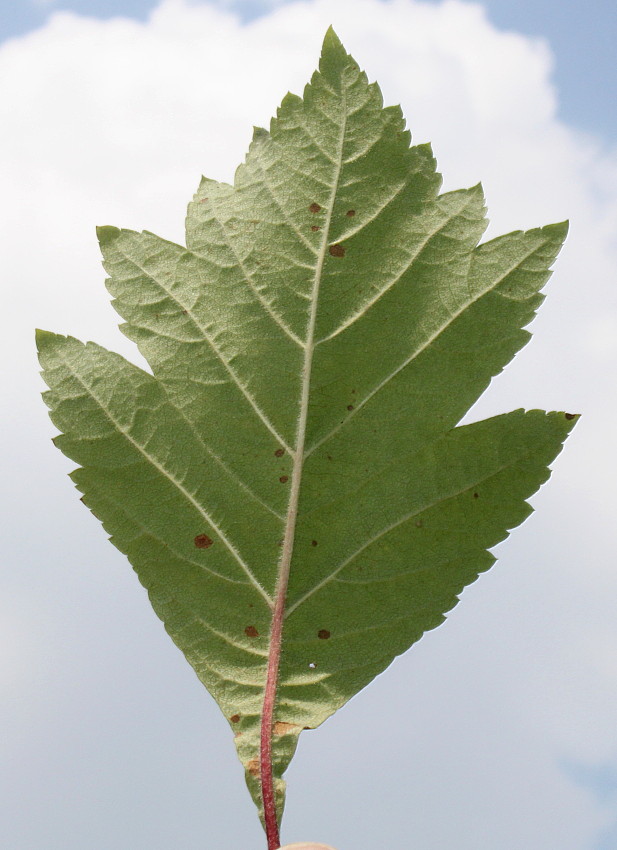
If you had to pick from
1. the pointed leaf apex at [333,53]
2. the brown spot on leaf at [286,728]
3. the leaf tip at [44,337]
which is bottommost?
the brown spot on leaf at [286,728]

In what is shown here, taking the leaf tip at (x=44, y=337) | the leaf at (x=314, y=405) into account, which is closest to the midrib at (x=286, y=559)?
the leaf at (x=314, y=405)

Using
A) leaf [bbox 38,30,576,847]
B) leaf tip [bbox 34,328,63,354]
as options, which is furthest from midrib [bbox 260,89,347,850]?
leaf tip [bbox 34,328,63,354]

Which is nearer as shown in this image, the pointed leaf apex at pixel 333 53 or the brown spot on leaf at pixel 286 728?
the pointed leaf apex at pixel 333 53

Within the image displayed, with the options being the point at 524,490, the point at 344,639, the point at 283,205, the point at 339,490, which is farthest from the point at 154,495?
the point at 524,490

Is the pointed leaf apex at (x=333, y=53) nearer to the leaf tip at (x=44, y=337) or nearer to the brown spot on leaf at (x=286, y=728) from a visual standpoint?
the leaf tip at (x=44, y=337)

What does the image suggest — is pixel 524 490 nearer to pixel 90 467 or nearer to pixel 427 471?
pixel 427 471

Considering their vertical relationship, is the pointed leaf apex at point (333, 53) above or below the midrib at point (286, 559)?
above
